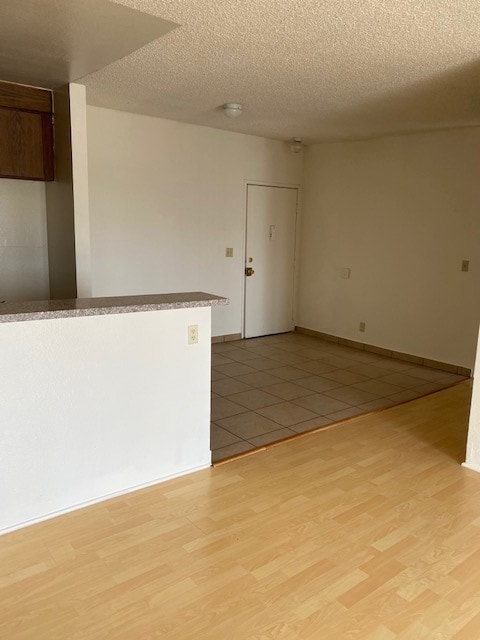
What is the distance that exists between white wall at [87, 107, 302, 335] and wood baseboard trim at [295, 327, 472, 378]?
3.67ft

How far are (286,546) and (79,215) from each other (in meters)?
2.72

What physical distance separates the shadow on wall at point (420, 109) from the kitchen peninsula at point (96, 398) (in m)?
2.19

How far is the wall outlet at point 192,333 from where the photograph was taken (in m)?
2.68

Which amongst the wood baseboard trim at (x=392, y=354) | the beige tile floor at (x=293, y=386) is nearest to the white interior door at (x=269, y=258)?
the beige tile floor at (x=293, y=386)

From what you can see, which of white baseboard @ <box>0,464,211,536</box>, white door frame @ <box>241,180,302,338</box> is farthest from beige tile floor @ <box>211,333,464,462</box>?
white door frame @ <box>241,180,302,338</box>

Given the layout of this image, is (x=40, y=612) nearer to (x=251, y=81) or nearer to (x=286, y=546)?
(x=286, y=546)

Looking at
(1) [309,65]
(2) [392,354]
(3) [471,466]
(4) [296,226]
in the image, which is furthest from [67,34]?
(2) [392,354]

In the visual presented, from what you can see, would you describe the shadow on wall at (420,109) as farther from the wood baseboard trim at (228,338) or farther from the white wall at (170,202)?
the wood baseboard trim at (228,338)

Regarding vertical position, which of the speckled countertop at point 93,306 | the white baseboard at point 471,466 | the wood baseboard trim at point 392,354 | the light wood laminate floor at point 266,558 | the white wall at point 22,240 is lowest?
the light wood laminate floor at point 266,558

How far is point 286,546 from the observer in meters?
2.21

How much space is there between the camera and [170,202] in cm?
510

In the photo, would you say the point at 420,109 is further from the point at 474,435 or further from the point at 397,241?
the point at 474,435

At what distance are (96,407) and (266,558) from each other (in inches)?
41.7

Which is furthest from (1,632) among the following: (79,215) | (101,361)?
(79,215)
